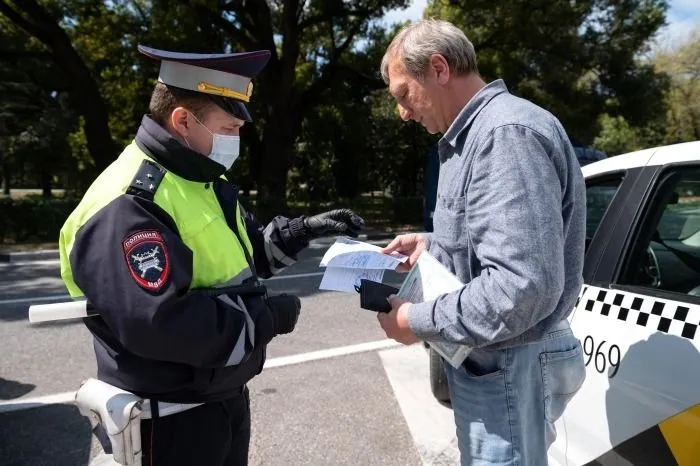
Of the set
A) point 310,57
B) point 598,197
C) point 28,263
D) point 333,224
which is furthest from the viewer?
point 310,57

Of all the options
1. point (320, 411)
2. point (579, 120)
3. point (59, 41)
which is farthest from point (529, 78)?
point (320, 411)

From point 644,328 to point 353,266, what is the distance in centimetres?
103

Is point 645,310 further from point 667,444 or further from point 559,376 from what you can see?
point 559,376

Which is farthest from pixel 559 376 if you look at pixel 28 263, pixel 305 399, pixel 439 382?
pixel 28 263

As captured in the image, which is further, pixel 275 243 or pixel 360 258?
pixel 275 243

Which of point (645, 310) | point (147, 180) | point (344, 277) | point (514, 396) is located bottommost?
point (514, 396)

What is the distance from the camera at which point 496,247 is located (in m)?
1.35

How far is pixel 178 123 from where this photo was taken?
5.74 feet

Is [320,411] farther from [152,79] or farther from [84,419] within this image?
[152,79]

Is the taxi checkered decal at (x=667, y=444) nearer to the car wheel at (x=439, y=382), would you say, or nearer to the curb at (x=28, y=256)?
the car wheel at (x=439, y=382)

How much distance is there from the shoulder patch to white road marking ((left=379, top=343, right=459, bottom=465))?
2280 millimetres

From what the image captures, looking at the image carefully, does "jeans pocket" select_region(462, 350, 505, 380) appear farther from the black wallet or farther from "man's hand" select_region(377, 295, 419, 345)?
the black wallet

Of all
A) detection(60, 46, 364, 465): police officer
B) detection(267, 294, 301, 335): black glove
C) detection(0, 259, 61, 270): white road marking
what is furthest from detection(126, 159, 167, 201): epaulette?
detection(0, 259, 61, 270): white road marking

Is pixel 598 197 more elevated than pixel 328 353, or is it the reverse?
pixel 598 197
